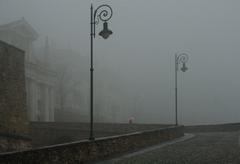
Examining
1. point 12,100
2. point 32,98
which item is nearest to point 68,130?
point 12,100

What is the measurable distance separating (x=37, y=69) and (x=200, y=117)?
4836 cm

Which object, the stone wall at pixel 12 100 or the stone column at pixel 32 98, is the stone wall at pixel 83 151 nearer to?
the stone wall at pixel 12 100

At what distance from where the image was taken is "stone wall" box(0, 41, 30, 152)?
23.3 meters

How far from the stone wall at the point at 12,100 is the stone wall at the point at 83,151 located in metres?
6.87

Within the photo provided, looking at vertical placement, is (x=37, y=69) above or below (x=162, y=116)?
above

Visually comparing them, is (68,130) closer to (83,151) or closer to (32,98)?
(32,98)

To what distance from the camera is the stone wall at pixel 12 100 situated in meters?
23.3

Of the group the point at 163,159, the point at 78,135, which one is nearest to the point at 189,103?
the point at 78,135

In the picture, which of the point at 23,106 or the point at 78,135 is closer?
the point at 23,106

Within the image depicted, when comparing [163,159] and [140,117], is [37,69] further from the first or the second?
[163,159]

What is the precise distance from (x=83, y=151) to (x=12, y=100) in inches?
442

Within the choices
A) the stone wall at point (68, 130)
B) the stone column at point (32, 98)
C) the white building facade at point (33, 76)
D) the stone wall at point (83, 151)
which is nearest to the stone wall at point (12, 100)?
the stone wall at point (83, 151)

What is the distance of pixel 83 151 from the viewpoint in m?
14.4

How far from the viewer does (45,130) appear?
3728cm
